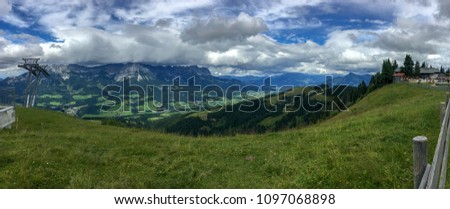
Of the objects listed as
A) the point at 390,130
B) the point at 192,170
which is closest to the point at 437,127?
the point at 390,130

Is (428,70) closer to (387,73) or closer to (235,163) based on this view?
(387,73)

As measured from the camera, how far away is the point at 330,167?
12.6 meters

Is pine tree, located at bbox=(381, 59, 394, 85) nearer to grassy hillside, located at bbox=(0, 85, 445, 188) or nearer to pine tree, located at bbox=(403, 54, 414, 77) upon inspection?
pine tree, located at bbox=(403, 54, 414, 77)

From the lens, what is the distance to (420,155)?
6.59m

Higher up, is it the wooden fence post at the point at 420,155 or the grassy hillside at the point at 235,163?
the wooden fence post at the point at 420,155

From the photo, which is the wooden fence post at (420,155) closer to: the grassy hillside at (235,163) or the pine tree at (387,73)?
the grassy hillside at (235,163)

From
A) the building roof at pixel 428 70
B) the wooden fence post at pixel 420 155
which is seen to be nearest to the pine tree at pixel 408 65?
the building roof at pixel 428 70

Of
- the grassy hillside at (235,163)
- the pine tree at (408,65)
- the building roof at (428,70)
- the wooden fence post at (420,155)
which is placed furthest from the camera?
the building roof at (428,70)

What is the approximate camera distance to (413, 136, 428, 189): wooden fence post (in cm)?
648

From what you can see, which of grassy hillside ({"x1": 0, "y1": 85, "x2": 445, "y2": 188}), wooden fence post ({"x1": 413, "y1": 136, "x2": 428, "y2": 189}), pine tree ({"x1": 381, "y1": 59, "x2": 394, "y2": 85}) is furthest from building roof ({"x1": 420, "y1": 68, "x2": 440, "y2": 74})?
wooden fence post ({"x1": 413, "y1": 136, "x2": 428, "y2": 189})

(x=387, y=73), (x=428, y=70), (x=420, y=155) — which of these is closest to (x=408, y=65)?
(x=387, y=73)

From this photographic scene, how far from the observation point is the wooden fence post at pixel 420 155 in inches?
255

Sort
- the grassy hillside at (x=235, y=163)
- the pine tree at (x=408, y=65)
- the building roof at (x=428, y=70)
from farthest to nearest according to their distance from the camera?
1. the building roof at (x=428, y=70)
2. the pine tree at (x=408, y=65)
3. the grassy hillside at (x=235, y=163)
